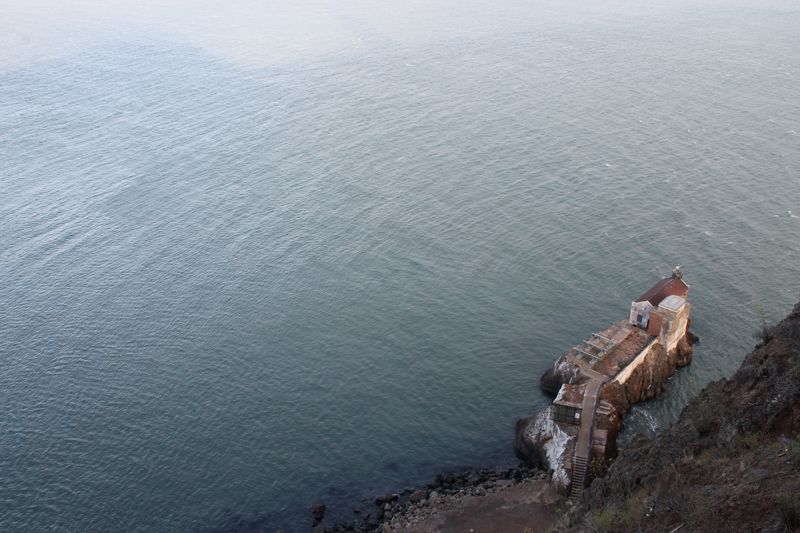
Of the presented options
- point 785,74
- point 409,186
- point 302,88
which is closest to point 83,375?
point 409,186

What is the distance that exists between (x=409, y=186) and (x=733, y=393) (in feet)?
276

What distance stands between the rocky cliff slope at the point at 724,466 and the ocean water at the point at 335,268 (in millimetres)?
21542

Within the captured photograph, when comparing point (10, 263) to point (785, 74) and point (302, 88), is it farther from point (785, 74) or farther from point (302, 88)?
point (785, 74)

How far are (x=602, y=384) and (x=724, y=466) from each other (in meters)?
29.9

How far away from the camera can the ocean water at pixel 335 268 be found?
6988 cm

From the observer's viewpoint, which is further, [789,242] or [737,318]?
[789,242]

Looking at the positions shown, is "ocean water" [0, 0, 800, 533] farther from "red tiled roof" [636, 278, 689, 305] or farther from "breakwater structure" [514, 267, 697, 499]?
"red tiled roof" [636, 278, 689, 305]

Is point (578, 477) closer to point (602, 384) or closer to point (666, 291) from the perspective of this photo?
point (602, 384)

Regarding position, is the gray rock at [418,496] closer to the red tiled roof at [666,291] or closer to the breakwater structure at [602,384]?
the breakwater structure at [602,384]

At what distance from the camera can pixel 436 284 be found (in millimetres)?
96375

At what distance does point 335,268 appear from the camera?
4003 inches

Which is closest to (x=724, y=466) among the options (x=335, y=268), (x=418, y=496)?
(x=418, y=496)

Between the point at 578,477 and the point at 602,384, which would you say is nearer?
the point at 578,477

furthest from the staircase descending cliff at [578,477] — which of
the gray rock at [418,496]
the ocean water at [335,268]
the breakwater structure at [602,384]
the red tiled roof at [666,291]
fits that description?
the red tiled roof at [666,291]
